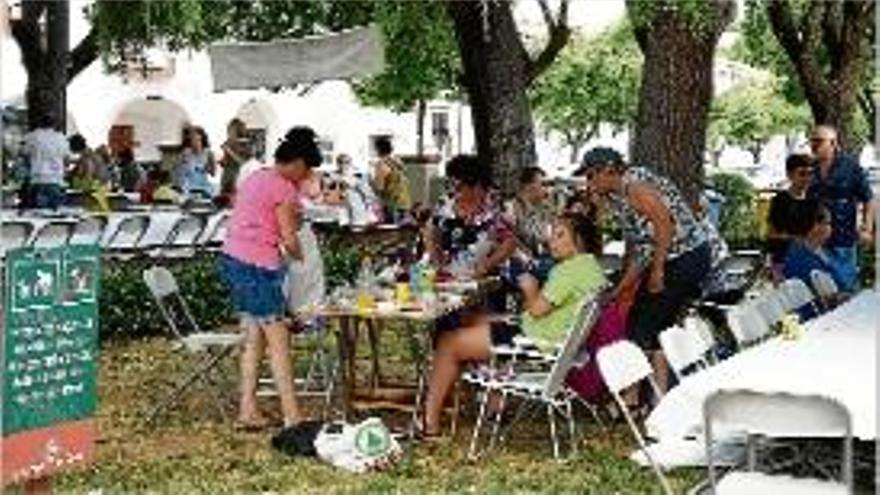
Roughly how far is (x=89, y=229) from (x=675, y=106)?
4.86m

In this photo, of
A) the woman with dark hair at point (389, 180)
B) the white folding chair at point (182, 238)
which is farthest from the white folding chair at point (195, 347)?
the woman with dark hair at point (389, 180)

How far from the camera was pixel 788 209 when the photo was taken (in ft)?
34.9

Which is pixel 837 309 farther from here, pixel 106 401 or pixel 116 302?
pixel 116 302

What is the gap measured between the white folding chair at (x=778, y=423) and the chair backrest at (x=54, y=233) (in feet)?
29.2

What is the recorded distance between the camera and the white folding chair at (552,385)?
8609mm

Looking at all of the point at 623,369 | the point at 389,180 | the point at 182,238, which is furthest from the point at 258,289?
the point at 389,180

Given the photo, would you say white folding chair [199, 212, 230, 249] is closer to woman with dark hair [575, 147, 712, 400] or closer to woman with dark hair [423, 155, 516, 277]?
woman with dark hair [423, 155, 516, 277]

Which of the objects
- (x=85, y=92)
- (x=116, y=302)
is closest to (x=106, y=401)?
(x=116, y=302)

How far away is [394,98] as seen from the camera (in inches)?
1457

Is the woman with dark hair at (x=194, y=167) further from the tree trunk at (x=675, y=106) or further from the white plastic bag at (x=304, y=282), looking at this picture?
the white plastic bag at (x=304, y=282)

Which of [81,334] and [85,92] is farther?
[85,92]

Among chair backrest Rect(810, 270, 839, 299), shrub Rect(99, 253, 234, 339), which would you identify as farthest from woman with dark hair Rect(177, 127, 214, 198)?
chair backrest Rect(810, 270, 839, 299)

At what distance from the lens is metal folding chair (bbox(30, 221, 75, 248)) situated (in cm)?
Result: 1419

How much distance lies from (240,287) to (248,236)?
0.95 ft
